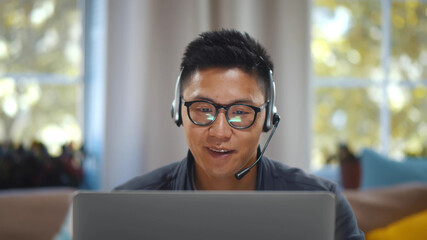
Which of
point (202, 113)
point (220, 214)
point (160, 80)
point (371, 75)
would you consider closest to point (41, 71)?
point (160, 80)

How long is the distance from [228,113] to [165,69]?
465 millimetres

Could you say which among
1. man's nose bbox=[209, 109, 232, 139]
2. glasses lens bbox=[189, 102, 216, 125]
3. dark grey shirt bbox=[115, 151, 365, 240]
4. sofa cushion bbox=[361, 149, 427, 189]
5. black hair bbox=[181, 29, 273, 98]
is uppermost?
black hair bbox=[181, 29, 273, 98]

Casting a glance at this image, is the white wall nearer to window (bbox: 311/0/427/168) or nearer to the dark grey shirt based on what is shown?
the dark grey shirt

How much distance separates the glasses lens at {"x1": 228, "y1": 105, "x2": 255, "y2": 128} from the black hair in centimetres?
7

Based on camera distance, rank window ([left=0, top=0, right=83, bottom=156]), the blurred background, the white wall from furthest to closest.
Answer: window ([left=0, top=0, right=83, bottom=156]) → the blurred background → the white wall

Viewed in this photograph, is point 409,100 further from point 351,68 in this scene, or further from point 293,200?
point 293,200

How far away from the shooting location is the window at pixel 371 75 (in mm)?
2555

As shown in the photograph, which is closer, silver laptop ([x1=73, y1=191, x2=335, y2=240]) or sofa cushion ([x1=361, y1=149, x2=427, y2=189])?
silver laptop ([x1=73, y1=191, x2=335, y2=240])

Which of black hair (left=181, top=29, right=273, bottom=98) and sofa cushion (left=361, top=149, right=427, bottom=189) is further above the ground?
black hair (left=181, top=29, right=273, bottom=98)

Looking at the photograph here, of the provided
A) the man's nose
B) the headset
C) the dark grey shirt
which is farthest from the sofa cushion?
the man's nose

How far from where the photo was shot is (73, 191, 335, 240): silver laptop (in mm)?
757

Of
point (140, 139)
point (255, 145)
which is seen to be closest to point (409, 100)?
point (140, 139)

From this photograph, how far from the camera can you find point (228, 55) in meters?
1.07

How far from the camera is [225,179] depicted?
109 cm
